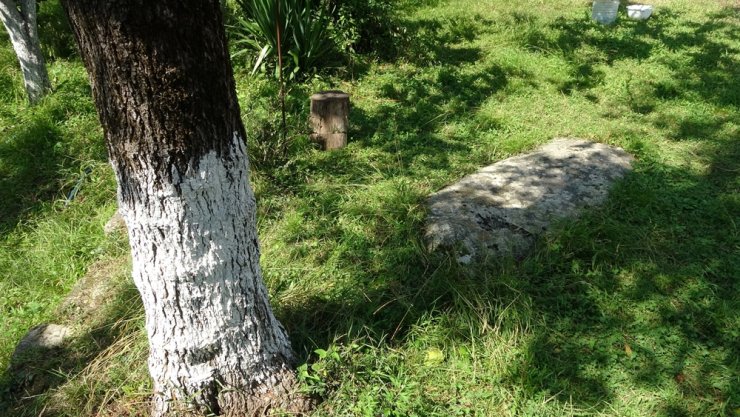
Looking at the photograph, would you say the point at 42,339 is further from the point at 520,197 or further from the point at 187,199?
the point at 520,197

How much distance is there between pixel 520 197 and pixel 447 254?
2.97 ft

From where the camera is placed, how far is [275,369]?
2447 mm

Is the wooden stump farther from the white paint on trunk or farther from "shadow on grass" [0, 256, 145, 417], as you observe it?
the white paint on trunk

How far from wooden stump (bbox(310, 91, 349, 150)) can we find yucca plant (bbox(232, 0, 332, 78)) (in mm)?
1500

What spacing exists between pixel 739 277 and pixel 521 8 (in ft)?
22.7

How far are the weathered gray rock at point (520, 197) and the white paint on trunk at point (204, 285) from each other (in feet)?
4.78

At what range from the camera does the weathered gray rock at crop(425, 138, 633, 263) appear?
3.46 m

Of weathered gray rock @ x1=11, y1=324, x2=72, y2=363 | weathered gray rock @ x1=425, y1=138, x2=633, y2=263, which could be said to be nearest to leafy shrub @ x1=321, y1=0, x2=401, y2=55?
weathered gray rock @ x1=425, y1=138, x2=633, y2=263

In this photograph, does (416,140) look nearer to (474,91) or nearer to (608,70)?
(474,91)

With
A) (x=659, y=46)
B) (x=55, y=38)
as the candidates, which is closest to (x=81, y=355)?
(x=55, y=38)

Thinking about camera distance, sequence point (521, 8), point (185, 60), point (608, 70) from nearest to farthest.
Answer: point (185, 60) → point (608, 70) → point (521, 8)

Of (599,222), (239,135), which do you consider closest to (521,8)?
(599,222)

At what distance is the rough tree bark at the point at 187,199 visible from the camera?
175 centimetres

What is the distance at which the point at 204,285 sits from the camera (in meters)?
2.16
